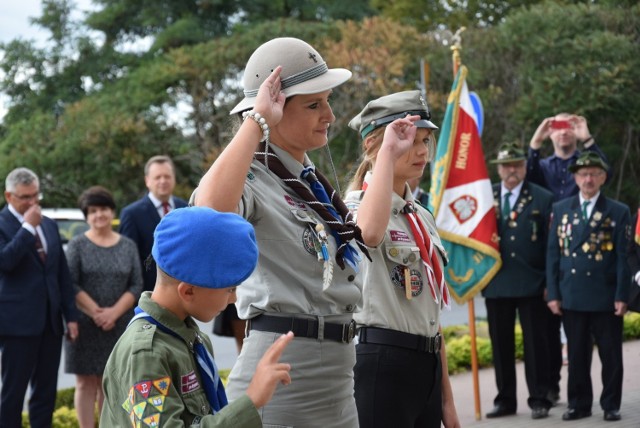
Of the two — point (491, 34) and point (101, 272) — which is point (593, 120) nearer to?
point (491, 34)

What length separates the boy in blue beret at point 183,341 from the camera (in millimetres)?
2537

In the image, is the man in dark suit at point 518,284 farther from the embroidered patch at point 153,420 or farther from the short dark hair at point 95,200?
the embroidered patch at point 153,420

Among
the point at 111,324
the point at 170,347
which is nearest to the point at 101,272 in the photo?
the point at 111,324

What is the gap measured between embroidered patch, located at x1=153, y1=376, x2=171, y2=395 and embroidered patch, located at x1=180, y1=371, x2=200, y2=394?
3.2 inches

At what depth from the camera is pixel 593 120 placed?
2303 cm

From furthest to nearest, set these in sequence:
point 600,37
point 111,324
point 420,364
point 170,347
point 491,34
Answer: point 491,34 < point 600,37 < point 111,324 < point 420,364 < point 170,347

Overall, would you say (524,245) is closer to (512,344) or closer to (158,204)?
(512,344)

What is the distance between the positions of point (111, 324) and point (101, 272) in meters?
0.40

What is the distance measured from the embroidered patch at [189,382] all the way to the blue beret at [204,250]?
231mm

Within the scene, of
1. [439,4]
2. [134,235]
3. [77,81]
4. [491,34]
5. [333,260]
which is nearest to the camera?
[333,260]

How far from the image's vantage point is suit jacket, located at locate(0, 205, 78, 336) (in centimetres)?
718

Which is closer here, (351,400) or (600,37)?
(351,400)

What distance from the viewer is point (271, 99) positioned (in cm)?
319

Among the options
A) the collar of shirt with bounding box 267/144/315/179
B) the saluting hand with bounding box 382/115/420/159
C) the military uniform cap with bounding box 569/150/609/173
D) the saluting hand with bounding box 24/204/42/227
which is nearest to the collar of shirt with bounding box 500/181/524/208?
the military uniform cap with bounding box 569/150/609/173
